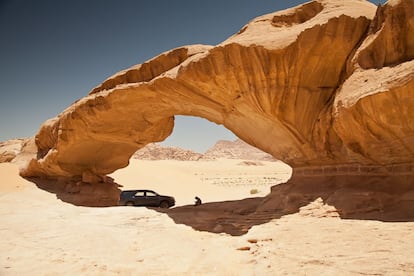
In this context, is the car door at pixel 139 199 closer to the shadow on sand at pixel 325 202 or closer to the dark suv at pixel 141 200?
the dark suv at pixel 141 200

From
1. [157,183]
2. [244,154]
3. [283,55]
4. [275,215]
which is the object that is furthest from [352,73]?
[244,154]

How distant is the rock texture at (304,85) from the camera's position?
20.4 feet

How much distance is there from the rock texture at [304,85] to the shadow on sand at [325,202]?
42 cm

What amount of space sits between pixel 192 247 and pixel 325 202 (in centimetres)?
289

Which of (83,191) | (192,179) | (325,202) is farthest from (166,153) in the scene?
(325,202)

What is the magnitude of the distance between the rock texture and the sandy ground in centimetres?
175

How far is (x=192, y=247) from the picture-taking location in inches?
250

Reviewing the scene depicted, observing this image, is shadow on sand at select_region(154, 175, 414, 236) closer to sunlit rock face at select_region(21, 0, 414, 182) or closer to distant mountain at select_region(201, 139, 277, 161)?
sunlit rock face at select_region(21, 0, 414, 182)

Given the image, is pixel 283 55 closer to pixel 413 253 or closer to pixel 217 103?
pixel 217 103

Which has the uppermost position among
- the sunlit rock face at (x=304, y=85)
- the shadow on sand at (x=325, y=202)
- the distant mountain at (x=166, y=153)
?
the distant mountain at (x=166, y=153)

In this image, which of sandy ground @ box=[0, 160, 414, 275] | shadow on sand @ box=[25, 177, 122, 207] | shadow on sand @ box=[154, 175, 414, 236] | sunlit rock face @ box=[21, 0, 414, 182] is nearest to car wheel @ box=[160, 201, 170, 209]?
shadow on sand @ box=[25, 177, 122, 207]

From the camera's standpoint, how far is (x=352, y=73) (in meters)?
6.95

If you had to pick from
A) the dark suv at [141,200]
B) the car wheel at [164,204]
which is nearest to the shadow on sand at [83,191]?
the dark suv at [141,200]

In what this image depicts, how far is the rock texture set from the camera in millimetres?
6215
